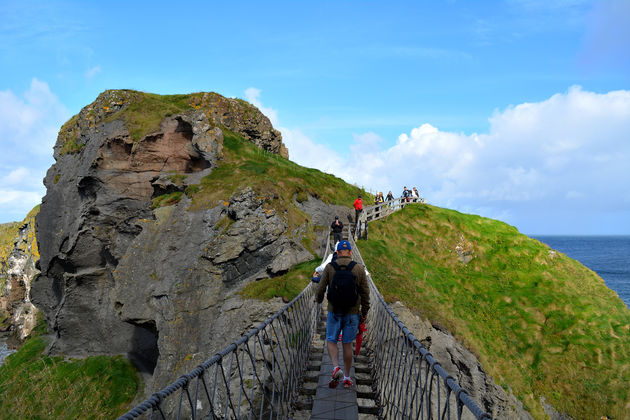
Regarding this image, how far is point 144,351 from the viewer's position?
2058 centimetres

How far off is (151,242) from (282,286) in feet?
25.1

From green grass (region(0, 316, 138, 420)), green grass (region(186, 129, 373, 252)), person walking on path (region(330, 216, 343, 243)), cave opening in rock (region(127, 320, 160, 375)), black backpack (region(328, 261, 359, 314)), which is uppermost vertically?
green grass (region(186, 129, 373, 252))

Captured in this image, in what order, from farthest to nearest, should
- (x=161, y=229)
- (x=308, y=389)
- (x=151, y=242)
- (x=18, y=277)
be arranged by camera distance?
(x=18, y=277), (x=161, y=229), (x=151, y=242), (x=308, y=389)

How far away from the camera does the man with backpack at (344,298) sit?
19.1ft

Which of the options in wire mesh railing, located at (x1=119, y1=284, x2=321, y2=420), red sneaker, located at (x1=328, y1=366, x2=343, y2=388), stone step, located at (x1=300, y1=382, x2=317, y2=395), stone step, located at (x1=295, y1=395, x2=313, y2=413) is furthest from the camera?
stone step, located at (x1=300, y1=382, x2=317, y2=395)

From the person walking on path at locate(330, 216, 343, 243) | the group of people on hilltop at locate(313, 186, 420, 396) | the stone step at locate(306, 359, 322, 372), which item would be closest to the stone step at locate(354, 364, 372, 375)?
the stone step at locate(306, 359, 322, 372)

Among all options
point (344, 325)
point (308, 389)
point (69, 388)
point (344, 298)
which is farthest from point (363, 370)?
point (69, 388)

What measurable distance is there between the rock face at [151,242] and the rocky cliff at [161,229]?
0.06 meters

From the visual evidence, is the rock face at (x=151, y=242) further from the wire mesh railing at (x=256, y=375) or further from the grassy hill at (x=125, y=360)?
the wire mesh railing at (x=256, y=375)

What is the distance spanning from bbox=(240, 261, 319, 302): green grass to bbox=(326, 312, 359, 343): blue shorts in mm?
8329

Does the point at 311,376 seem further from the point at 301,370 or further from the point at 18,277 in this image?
the point at 18,277

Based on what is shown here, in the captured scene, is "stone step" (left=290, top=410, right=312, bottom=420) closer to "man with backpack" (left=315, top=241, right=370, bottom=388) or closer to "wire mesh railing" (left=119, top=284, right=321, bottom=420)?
"wire mesh railing" (left=119, top=284, right=321, bottom=420)

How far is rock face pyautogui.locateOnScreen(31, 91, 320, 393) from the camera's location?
50.3 ft

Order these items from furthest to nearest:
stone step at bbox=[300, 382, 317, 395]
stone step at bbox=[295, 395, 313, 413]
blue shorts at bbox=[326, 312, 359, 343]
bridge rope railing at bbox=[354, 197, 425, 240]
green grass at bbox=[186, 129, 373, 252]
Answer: bridge rope railing at bbox=[354, 197, 425, 240] → green grass at bbox=[186, 129, 373, 252] → stone step at bbox=[300, 382, 317, 395] → stone step at bbox=[295, 395, 313, 413] → blue shorts at bbox=[326, 312, 359, 343]
